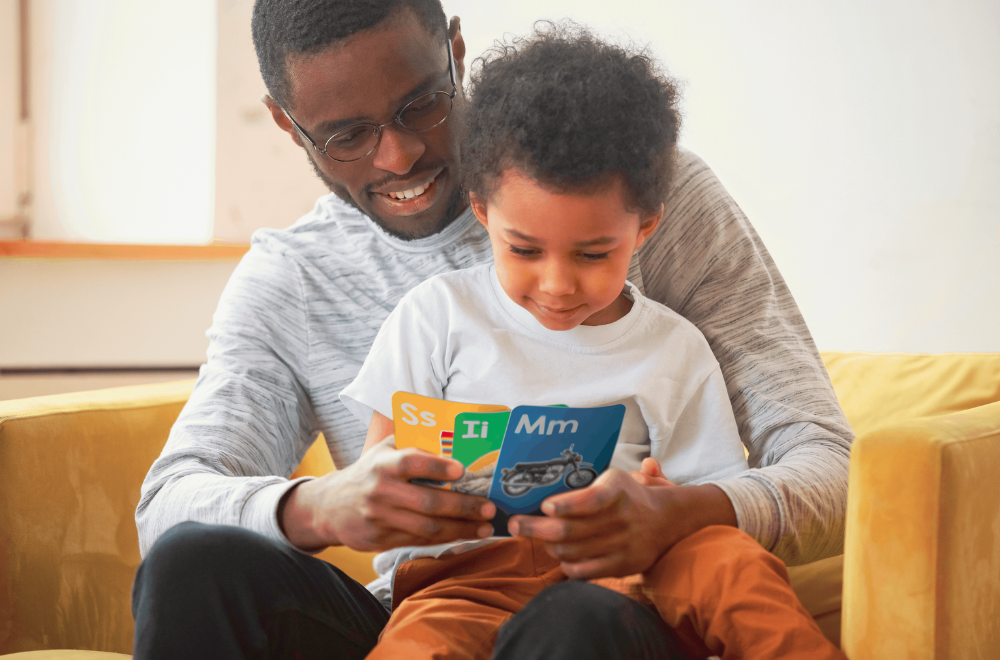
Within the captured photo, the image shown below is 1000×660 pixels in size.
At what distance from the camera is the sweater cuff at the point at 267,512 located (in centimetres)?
97

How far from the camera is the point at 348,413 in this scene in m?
1.35

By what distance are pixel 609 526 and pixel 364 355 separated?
636 mm

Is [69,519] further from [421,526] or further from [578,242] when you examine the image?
[578,242]

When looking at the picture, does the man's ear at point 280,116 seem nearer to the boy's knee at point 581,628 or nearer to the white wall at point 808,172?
the boy's knee at point 581,628

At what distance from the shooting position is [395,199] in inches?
51.9

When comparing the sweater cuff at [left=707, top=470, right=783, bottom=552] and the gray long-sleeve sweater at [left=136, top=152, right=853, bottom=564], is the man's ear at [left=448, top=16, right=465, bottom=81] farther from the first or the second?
the sweater cuff at [left=707, top=470, right=783, bottom=552]

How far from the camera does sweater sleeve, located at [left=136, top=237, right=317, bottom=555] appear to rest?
3.40 ft

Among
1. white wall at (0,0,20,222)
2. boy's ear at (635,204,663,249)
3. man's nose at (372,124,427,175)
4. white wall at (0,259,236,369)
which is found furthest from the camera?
white wall at (0,0,20,222)

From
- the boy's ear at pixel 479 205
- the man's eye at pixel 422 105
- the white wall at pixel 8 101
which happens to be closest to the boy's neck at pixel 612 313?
the boy's ear at pixel 479 205

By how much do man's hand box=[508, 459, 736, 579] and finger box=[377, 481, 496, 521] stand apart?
0.04 metres

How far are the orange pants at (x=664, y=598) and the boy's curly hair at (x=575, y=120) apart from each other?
1.55 feet

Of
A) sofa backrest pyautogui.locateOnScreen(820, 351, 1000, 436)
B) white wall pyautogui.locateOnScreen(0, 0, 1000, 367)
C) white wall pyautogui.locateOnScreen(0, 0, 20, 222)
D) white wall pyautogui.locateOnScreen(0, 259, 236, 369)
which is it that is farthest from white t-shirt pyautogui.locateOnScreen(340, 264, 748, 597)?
white wall pyautogui.locateOnScreen(0, 0, 20, 222)

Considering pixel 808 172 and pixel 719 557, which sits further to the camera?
pixel 808 172

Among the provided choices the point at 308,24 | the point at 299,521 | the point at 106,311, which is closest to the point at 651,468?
the point at 299,521
